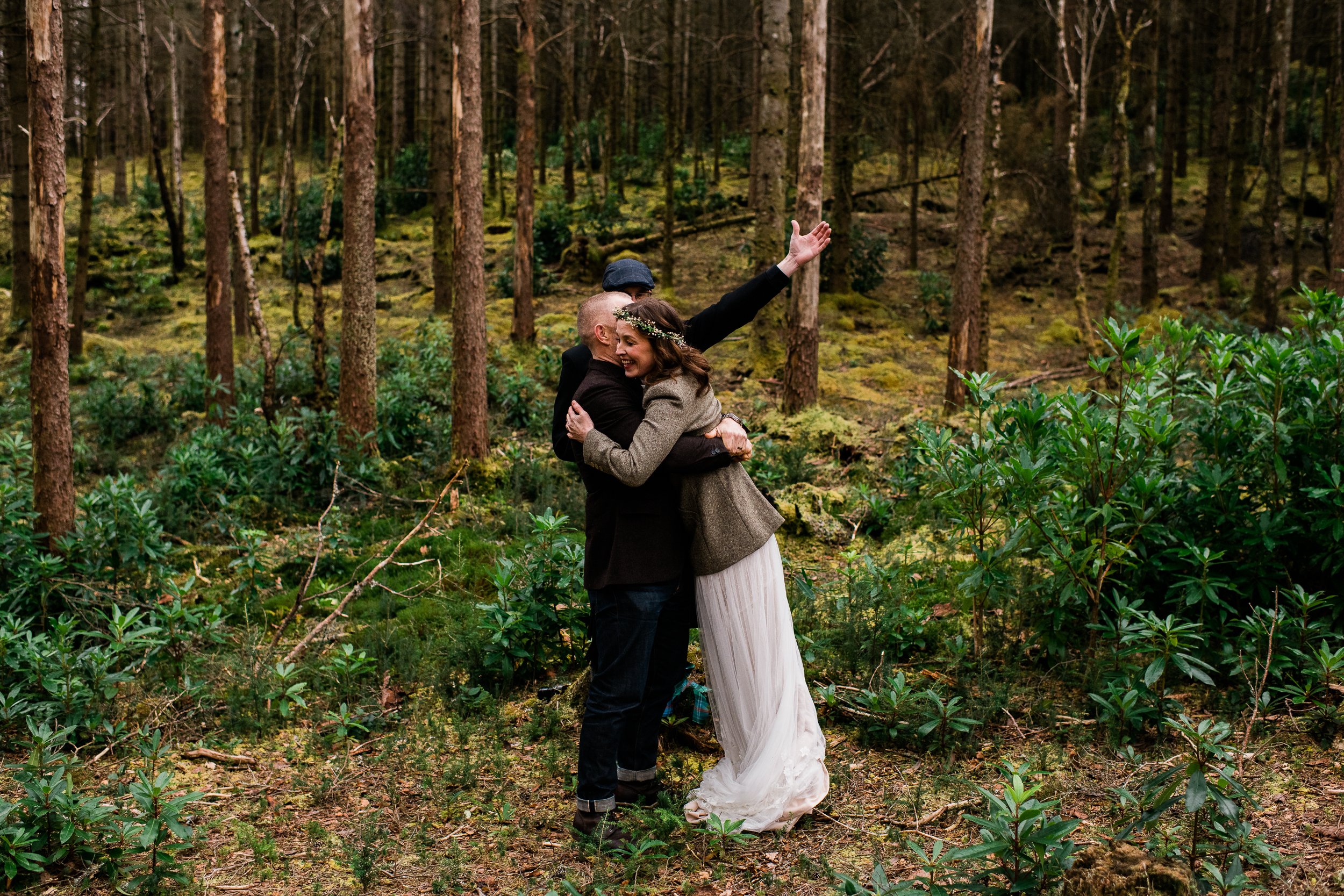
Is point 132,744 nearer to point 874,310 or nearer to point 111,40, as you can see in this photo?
point 874,310

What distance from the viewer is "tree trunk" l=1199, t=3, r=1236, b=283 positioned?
62.9ft

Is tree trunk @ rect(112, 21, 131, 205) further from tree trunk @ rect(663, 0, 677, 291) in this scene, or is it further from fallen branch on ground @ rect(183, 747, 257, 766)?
fallen branch on ground @ rect(183, 747, 257, 766)

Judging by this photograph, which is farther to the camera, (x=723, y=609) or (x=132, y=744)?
(x=132, y=744)

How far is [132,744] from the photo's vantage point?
182 inches

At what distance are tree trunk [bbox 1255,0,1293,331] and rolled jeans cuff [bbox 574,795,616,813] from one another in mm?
16357

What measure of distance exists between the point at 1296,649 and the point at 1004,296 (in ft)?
55.6

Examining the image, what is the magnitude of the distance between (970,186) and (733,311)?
8.75m

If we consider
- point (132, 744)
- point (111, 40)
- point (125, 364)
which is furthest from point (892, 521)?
point (111, 40)

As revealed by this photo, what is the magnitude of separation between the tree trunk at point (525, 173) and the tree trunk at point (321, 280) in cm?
357

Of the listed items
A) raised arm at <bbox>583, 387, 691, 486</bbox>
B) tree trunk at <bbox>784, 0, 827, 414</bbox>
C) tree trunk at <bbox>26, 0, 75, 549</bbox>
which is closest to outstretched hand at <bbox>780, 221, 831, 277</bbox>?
raised arm at <bbox>583, 387, 691, 486</bbox>

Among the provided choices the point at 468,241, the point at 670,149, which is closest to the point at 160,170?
the point at 670,149

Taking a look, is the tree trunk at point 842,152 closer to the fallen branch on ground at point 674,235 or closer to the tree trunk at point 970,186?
the fallen branch on ground at point 674,235

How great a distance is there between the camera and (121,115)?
111ft

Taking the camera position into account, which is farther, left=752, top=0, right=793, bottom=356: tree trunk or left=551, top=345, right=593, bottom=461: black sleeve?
left=752, top=0, right=793, bottom=356: tree trunk
